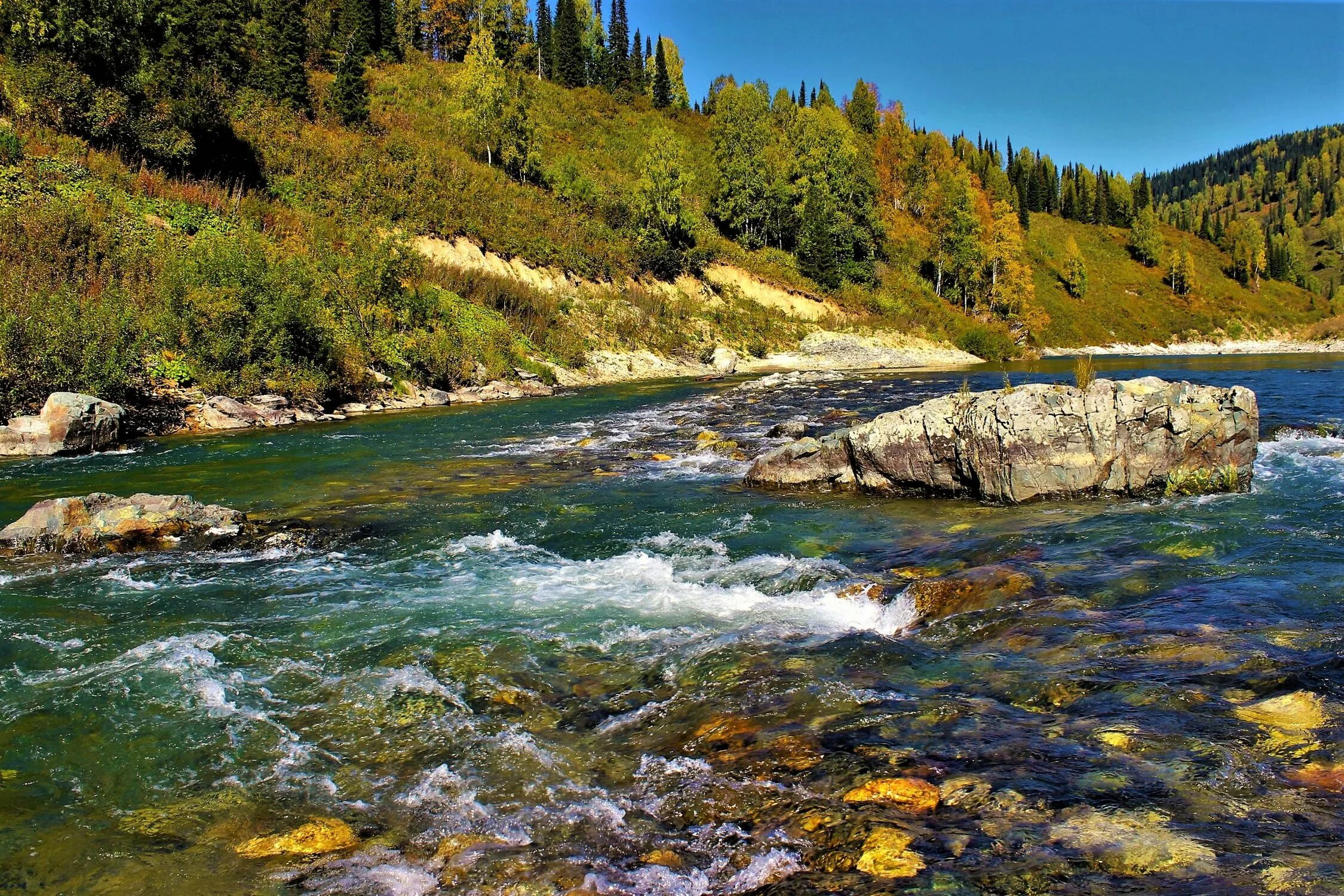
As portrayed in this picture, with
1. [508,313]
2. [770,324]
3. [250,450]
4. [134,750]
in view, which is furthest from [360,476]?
[770,324]

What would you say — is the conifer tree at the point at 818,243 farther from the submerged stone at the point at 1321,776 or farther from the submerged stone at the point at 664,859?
the submerged stone at the point at 664,859

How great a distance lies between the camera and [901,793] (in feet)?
13.3

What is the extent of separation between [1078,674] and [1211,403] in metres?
8.32

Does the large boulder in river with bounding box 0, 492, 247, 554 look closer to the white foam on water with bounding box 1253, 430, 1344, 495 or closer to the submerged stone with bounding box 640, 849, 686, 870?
the submerged stone with bounding box 640, 849, 686, 870

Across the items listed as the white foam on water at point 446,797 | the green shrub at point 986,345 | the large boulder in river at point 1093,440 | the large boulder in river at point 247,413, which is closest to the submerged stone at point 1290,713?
the white foam on water at point 446,797

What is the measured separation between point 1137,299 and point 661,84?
7170cm

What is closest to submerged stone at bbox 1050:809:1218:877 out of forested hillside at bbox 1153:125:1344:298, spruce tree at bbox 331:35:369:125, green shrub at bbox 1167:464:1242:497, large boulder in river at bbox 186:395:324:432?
green shrub at bbox 1167:464:1242:497

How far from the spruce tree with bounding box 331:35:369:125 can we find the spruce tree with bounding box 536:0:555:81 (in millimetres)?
43332

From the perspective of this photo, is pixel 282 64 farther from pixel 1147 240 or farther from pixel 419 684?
pixel 1147 240

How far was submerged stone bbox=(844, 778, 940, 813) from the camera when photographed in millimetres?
3932

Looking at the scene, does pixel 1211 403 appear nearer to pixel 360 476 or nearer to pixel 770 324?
pixel 360 476

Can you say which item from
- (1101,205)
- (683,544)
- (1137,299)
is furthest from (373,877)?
(1101,205)

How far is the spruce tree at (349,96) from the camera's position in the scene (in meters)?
53.9

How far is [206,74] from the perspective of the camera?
4262cm
